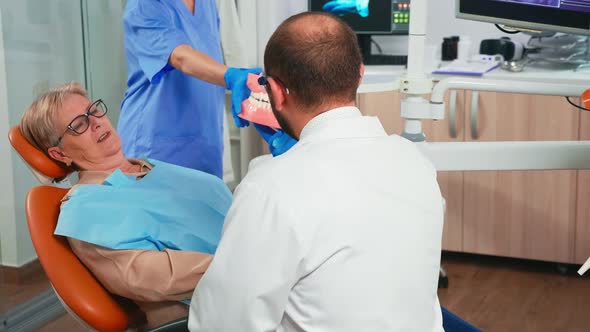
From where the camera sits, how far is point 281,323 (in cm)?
114

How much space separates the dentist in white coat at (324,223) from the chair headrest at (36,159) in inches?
26.9

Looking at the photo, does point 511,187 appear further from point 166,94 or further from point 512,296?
point 166,94

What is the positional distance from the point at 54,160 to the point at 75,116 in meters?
0.11

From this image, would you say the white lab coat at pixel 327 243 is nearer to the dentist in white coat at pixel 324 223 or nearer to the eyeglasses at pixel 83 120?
the dentist in white coat at pixel 324 223

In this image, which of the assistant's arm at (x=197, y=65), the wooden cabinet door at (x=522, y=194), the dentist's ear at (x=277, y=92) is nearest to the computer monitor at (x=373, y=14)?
the wooden cabinet door at (x=522, y=194)

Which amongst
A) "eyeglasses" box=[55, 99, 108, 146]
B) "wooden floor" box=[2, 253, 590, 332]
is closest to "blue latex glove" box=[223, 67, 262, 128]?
"eyeglasses" box=[55, 99, 108, 146]

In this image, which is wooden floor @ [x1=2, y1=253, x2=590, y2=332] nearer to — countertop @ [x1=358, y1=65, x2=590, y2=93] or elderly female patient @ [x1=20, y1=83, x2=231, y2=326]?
countertop @ [x1=358, y1=65, x2=590, y2=93]

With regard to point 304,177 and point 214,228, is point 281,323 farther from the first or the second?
point 214,228

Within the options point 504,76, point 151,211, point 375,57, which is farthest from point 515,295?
point 151,211

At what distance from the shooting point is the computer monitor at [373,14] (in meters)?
3.43

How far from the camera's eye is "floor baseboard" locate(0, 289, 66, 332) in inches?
104

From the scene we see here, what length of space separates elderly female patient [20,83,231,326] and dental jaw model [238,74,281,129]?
21cm

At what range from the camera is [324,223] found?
1053 mm

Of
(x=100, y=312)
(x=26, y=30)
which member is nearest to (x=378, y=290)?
(x=100, y=312)
